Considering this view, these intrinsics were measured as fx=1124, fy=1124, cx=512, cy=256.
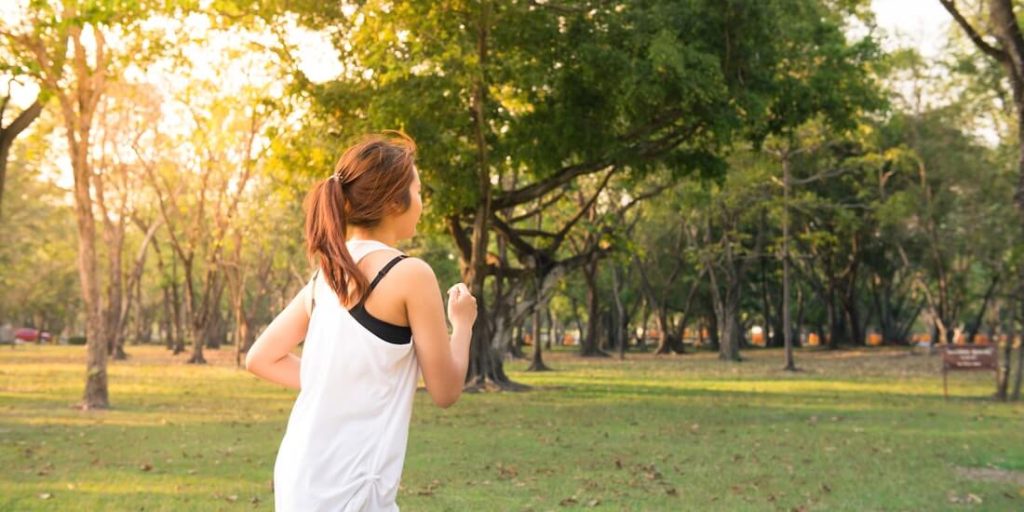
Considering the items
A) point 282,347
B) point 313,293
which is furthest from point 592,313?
point 313,293

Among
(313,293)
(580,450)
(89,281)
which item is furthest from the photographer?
(89,281)

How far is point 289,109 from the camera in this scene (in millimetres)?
24766

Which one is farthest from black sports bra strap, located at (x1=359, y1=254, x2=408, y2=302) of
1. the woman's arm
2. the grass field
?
the grass field

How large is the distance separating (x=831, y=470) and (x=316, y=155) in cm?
1380

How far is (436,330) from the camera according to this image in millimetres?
2902

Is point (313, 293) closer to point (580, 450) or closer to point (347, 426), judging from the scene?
point (347, 426)

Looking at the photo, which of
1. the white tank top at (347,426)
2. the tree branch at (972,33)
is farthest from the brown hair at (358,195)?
the tree branch at (972,33)

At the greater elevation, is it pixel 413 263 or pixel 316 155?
pixel 316 155

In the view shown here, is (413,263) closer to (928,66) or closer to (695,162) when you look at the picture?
(695,162)

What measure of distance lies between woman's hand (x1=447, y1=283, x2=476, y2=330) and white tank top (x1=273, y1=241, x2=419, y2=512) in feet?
0.52

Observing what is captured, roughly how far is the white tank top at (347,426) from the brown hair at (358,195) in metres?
0.12

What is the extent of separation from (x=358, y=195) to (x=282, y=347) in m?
0.54

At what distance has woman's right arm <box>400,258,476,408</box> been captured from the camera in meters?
2.88

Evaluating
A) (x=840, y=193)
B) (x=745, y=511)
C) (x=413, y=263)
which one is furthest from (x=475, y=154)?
(x=840, y=193)
